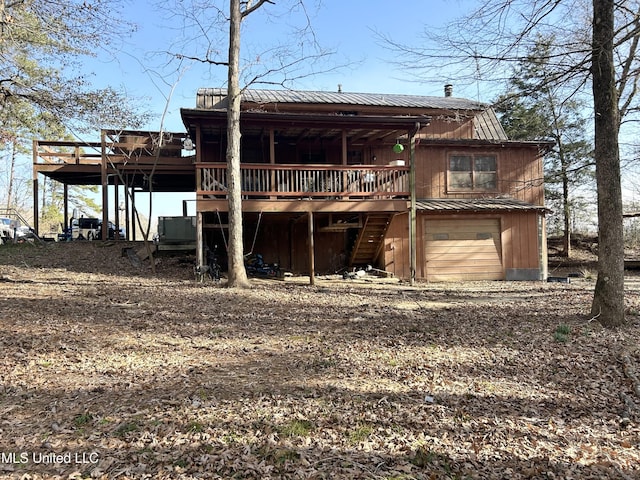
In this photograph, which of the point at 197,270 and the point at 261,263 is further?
the point at 261,263

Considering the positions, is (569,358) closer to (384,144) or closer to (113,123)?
(384,144)

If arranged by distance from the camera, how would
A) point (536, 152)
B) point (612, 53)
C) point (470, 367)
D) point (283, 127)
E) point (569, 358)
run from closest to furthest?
point (470, 367) < point (569, 358) < point (612, 53) < point (283, 127) < point (536, 152)

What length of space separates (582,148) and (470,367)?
21.7 m

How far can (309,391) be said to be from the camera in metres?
4.39

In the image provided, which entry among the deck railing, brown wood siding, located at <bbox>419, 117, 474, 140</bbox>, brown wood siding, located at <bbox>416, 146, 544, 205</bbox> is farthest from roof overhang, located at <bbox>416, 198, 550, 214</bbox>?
brown wood siding, located at <bbox>419, 117, 474, 140</bbox>

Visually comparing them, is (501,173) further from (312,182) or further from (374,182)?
(312,182)

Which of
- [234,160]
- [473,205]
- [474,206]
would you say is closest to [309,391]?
[234,160]

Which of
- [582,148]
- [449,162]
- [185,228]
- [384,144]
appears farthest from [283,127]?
[582,148]

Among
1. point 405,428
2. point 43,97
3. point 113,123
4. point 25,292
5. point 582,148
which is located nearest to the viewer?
point 405,428

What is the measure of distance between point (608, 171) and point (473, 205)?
25.0ft

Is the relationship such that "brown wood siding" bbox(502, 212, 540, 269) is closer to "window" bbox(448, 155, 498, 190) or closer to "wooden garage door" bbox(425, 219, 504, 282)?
"wooden garage door" bbox(425, 219, 504, 282)

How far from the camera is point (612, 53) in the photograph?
267 inches

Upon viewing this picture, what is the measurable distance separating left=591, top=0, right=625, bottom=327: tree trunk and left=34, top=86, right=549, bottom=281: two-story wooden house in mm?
5782

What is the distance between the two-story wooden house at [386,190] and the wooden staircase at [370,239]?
0.12ft
